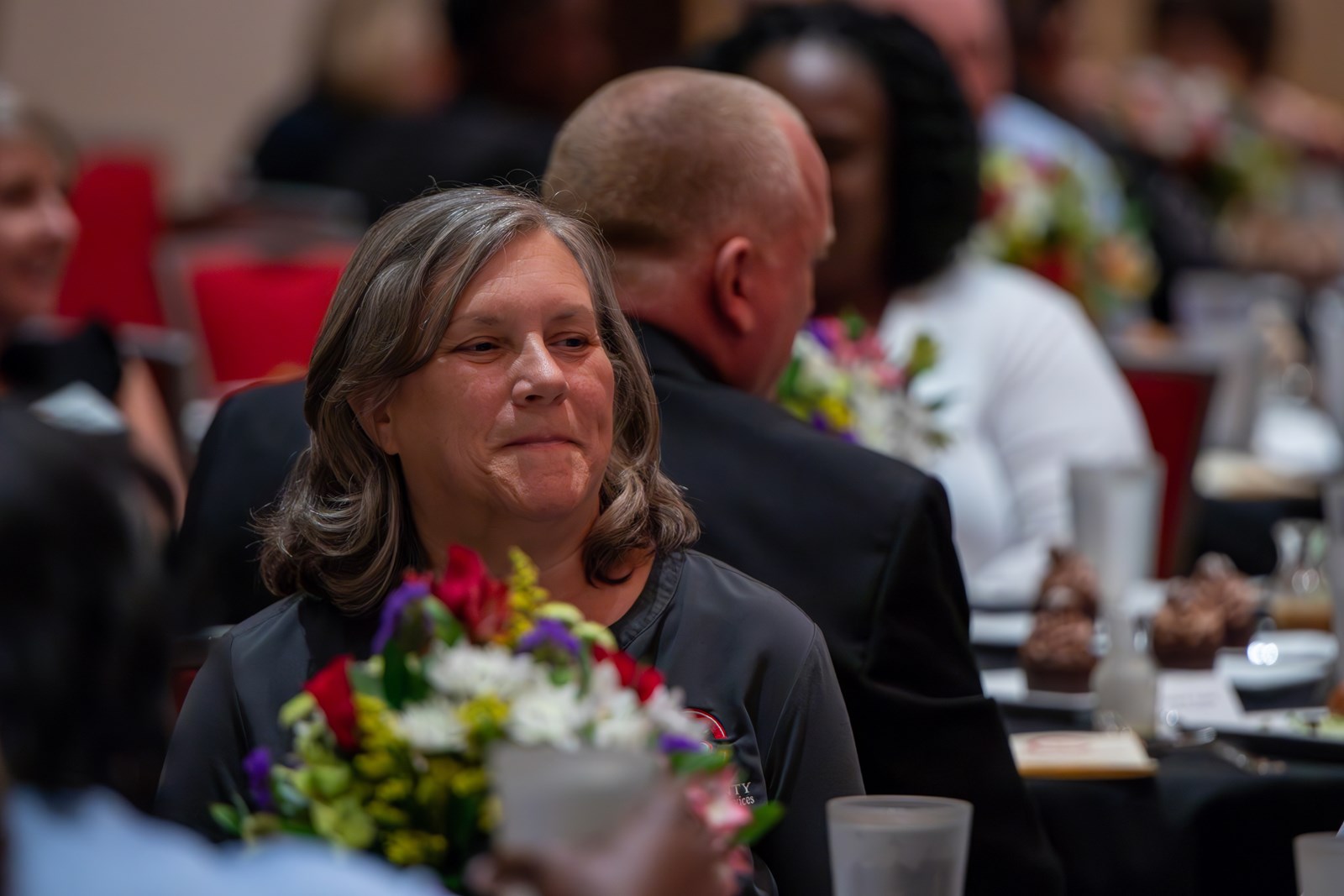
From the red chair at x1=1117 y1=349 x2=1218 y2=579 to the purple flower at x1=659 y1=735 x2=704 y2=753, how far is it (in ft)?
10.0

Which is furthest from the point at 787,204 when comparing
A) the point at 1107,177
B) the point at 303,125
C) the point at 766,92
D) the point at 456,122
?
the point at 303,125

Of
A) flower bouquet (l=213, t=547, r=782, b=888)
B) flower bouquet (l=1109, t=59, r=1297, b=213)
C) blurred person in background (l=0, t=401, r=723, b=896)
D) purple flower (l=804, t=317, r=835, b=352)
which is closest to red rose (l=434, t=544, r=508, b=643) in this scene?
flower bouquet (l=213, t=547, r=782, b=888)

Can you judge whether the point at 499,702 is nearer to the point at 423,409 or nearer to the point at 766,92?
the point at 423,409

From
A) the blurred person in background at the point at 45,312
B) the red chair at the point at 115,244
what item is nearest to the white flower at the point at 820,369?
the blurred person in background at the point at 45,312

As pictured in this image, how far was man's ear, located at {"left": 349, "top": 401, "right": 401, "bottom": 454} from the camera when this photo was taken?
180 centimetres

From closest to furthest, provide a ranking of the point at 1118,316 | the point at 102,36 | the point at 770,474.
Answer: the point at 770,474 → the point at 1118,316 → the point at 102,36

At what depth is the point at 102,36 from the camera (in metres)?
8.77

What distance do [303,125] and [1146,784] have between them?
5.24 m

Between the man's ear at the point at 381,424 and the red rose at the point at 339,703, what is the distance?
46 centimetres

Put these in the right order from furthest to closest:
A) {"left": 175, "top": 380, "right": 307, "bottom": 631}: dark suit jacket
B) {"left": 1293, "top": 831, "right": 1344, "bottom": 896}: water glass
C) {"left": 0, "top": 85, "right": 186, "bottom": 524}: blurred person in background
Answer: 1. {"left": 0, "top": 85, "right": 186, "bottom": 524}: blurred person in background
2. {"left": 175, "top": 380, "right": 307, "bottom": 631}: dark suit jacket
3. {"left": 1293, "top": 831, "right": 1344, "bottom": 896}: water glass

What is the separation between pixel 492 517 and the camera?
1796 mm

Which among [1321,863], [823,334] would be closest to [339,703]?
→ [1321,863]

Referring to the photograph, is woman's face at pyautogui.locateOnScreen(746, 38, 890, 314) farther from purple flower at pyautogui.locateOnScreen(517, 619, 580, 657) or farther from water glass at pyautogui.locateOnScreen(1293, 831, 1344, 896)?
purple flower at pyautogui.locateOnScreen(517, 619, 580, 657)

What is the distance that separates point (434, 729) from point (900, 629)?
2.74ft
